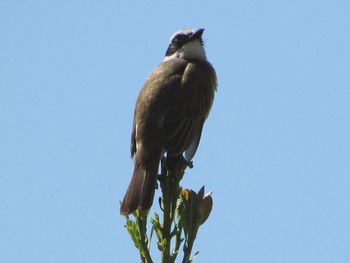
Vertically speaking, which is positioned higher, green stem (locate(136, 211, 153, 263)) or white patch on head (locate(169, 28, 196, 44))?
white patch on head (locate(169, 28, 196, 44))

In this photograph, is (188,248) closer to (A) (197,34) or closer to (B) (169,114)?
(B) (169,114)

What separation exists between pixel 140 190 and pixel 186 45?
2978 mm

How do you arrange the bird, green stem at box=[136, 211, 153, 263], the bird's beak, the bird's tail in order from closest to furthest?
green stem at box=[136, 211, 153, 263] → the bird's tail → the bird → the bird's beak

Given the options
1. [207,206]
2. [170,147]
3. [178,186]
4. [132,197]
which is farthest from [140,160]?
[207,206]

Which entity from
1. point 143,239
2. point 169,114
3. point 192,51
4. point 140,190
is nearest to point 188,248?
point 143,239

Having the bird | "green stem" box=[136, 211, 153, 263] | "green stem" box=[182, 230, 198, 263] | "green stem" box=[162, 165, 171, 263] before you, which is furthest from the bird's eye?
"green stem" box=[182, 230, 198, 263]

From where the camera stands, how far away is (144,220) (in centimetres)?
344

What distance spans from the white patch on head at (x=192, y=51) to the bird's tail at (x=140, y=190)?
6.78ft

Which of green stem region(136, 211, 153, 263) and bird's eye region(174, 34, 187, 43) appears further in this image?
bird's eye region(174, 34, 187, 43)

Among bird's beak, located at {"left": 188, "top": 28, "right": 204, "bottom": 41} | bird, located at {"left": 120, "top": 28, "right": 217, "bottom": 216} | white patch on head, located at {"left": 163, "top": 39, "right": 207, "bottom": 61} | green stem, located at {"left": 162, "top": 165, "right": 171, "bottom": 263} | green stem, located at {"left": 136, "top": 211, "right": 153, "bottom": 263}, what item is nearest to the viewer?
green stem, located at {"left": 162, "top": 165, "right": 171, "bottom": 263}

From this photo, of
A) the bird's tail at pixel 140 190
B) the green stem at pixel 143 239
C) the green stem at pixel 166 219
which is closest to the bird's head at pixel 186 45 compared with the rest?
the bird's tail at pixel 140 190

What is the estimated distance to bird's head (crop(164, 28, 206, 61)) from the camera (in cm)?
669

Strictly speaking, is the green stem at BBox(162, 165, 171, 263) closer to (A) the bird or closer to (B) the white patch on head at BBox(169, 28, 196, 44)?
(A) the bird

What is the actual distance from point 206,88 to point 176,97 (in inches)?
19.2
